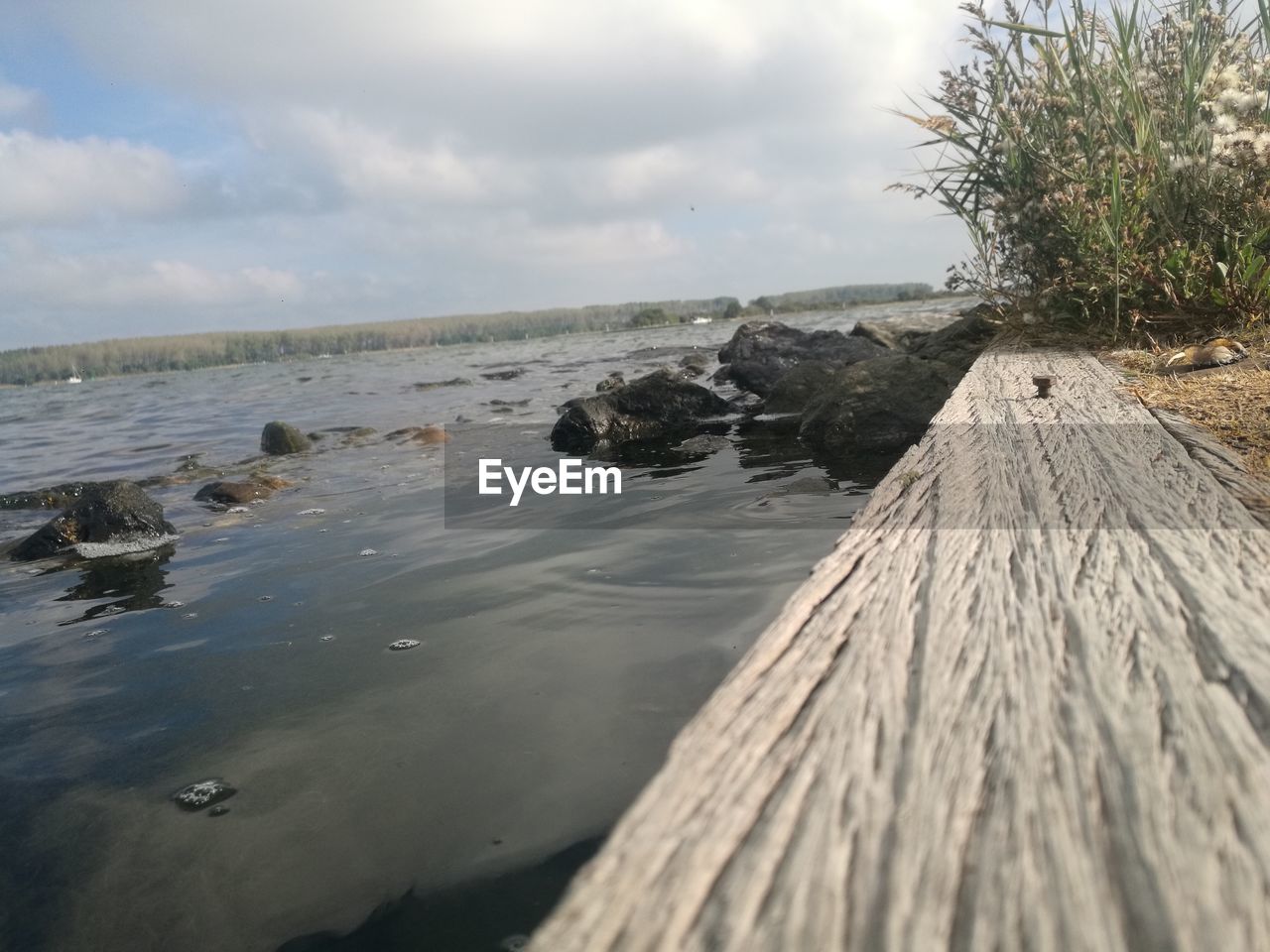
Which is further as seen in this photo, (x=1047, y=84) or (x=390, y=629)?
(x=1047, y=84)

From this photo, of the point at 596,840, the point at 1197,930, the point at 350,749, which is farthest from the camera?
the point at 350,749

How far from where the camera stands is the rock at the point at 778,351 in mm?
11211

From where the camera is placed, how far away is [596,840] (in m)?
1.90

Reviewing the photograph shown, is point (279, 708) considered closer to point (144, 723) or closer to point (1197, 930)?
point (144, 723)

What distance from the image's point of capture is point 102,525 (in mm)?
5555

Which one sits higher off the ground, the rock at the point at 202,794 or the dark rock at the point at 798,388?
the dark rock at the point at 798,388

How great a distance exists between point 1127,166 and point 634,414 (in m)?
4.77

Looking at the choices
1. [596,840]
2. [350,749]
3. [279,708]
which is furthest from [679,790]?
[279,708]

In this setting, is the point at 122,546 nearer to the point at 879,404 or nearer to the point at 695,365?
the point at 879,404

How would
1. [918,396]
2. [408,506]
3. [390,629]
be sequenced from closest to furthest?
1. [390,629]
2. [408,506]
3. [918,396]

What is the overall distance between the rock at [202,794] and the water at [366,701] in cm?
4

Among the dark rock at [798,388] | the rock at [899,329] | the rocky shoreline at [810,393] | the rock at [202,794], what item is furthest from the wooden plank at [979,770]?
the rock at [899,329]

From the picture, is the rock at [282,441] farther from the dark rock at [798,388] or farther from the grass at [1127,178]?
A: the grass at [1127,178]

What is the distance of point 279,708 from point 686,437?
216 inches
